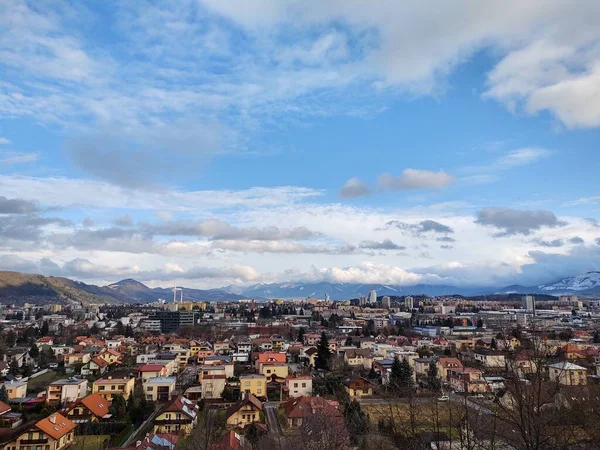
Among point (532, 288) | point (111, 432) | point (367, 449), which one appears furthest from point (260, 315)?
point (532, 288)

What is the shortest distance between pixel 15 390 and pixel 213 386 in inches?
249

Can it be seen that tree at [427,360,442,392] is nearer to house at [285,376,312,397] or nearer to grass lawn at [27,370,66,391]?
house at [285,376,312,397]

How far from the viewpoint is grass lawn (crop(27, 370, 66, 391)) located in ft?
56.2

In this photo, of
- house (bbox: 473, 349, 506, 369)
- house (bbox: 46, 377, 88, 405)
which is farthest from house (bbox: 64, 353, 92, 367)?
house (bbox: 473, 349, 506, 369)

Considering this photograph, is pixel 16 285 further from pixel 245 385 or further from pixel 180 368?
pixel 245 385

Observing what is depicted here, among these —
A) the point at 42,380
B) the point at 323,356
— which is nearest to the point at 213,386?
the point at 323,356

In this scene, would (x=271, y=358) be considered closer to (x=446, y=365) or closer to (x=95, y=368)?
(x=446, y=365)

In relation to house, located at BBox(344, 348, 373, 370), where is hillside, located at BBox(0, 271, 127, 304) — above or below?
above

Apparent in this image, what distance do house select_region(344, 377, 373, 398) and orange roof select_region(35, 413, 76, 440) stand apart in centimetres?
806

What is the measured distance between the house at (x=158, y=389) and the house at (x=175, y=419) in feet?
12.0

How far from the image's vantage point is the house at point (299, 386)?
1491 centimetres

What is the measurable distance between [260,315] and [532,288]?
16326cm

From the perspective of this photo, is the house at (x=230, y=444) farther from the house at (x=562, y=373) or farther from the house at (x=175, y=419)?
the house at (x=562, y=373)

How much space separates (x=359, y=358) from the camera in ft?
70.8
